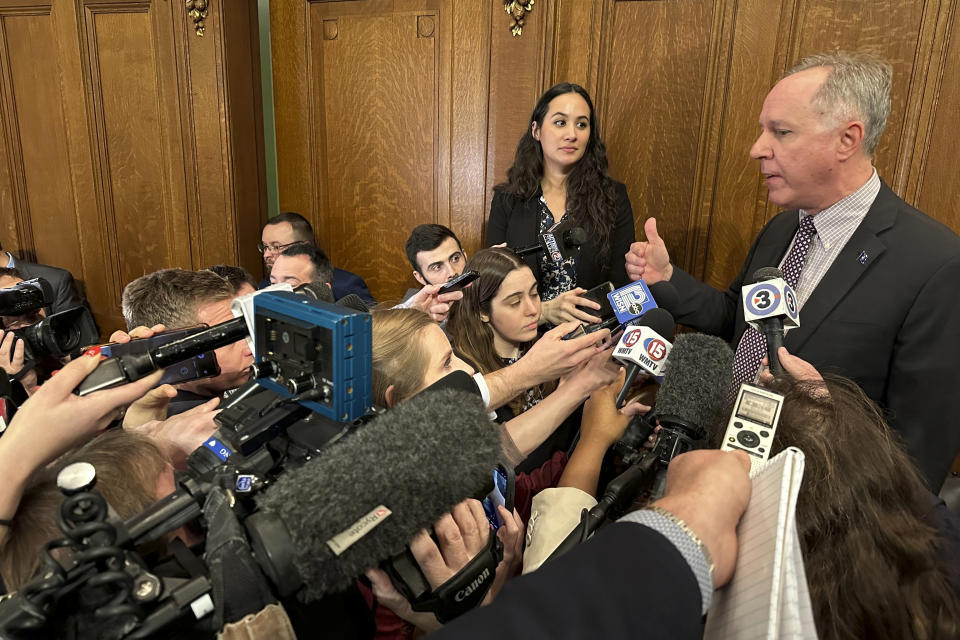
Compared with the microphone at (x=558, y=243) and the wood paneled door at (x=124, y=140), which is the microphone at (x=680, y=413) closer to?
the microphone at (x=558, y=243)

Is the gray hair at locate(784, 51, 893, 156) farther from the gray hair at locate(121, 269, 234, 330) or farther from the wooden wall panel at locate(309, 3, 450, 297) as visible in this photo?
the wooden wall panel at locate(309, 3, 450, 297)

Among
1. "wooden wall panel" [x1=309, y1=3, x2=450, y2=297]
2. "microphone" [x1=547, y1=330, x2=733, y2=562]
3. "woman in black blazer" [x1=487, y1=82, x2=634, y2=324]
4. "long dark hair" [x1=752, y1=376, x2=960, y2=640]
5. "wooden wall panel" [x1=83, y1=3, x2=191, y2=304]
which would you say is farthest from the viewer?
"wooden wall panel" [x1=83, y1=3, x2=191, y2=304]

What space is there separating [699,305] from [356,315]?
1345 mm

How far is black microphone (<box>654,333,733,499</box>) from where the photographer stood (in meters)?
0.87

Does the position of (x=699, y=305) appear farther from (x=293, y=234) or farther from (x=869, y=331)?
(x=293, y=234)

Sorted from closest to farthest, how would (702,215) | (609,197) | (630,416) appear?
1. (630,416)
2. (609,197)
3. (702,215)

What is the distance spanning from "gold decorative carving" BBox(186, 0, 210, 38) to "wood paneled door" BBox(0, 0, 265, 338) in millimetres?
32

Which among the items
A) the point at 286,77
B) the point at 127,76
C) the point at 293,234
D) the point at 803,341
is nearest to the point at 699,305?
the point at 803,341

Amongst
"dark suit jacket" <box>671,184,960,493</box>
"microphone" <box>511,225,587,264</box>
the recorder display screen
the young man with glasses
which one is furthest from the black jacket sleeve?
the recorder display screen

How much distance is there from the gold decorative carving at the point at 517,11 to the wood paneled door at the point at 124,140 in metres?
1.31

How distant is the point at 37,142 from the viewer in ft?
10.5

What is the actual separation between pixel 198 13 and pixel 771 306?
9.48ft

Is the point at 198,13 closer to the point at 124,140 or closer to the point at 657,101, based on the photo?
the point at 124,140

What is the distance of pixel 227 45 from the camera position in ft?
9.25
